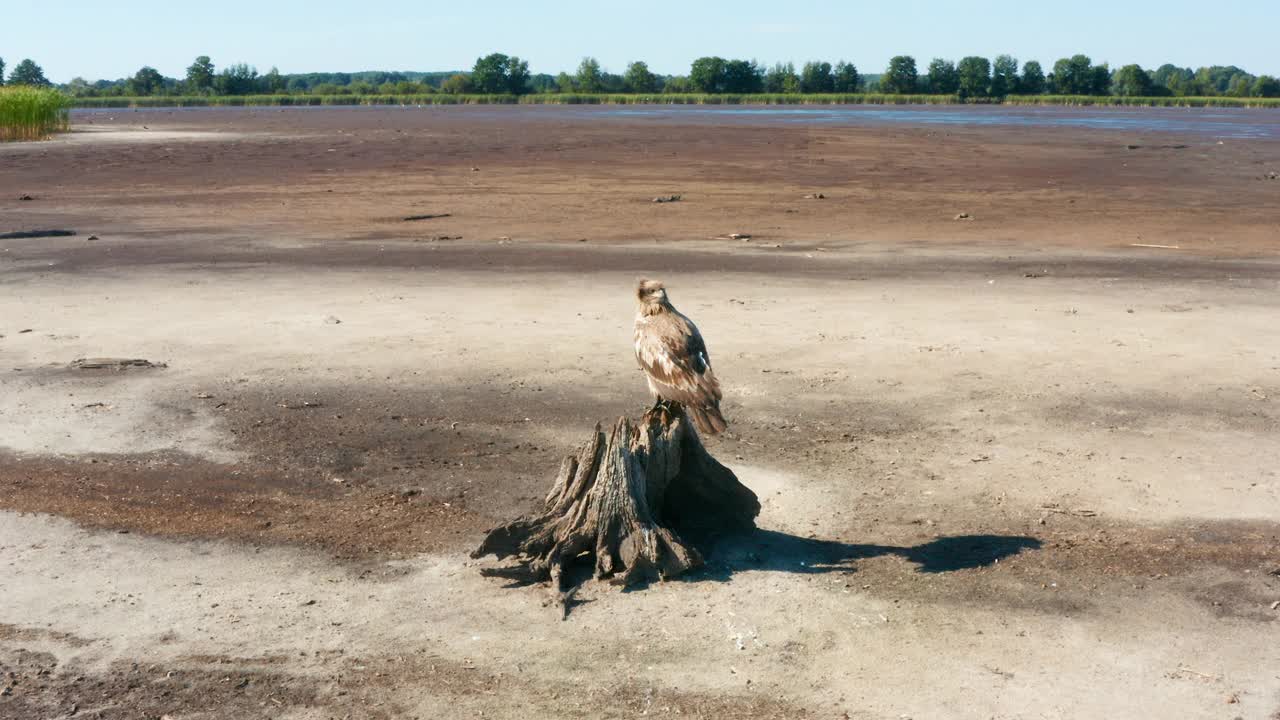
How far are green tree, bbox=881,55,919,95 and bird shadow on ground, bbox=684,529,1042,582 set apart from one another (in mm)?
171293

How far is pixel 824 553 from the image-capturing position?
7.96 meters

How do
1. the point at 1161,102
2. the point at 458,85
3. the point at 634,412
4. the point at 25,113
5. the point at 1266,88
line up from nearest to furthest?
1. the point at 634,412
2. the point at 25,113
3. the point at 1161,102
4. the point at 1266,88
5. the point at 458,85

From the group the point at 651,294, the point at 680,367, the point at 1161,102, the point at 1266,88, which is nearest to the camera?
the point at 680,367

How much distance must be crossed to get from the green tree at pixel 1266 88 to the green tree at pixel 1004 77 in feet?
91.0

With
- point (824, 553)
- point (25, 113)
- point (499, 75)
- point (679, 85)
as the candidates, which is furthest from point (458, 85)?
point (824, 553)

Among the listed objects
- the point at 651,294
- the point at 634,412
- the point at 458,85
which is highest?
the point at 458,85

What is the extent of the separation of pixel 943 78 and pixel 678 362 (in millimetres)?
173148

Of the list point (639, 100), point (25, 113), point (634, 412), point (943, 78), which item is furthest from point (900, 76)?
point (634, 412)

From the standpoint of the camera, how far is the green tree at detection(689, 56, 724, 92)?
588ft

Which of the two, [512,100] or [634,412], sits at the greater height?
[512,100]

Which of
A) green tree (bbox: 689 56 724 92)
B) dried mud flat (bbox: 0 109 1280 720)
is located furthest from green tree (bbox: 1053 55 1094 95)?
dried mud flat (bbox: 0 109 1280 720)

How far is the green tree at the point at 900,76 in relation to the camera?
570 feet

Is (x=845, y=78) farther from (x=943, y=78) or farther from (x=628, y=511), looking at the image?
(x=628, y=511)

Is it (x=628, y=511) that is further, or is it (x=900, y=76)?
(x=900, y=76)
